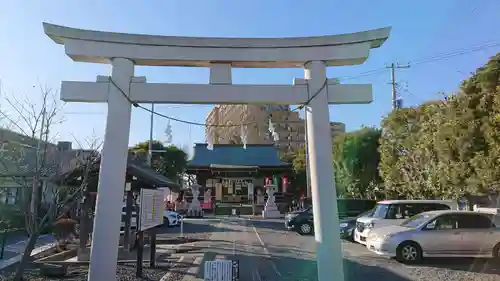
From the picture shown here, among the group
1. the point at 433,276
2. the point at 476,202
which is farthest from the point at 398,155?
the point at 433,276

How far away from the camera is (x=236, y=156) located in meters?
44.8

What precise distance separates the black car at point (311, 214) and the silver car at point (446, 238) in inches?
331

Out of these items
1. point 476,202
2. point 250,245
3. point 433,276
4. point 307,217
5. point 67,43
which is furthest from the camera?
point 307,217

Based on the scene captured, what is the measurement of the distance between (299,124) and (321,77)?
86.3 m

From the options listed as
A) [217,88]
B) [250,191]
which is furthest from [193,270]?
[250,191]

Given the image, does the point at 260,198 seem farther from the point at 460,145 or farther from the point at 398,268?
the point at 398,268

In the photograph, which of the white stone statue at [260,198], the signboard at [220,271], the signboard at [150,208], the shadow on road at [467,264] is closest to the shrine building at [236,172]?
the white stone statue at [260,198]

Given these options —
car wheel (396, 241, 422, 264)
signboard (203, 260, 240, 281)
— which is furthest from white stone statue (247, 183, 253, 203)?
signboard (203, 260, 240, 281)

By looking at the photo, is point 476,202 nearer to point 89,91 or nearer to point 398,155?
point 398,155

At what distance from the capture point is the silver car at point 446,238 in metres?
11.6

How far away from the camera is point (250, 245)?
16.1 m

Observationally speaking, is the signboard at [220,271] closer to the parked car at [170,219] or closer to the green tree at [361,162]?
the parked car at [170,219]

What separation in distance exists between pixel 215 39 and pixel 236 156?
37061mm

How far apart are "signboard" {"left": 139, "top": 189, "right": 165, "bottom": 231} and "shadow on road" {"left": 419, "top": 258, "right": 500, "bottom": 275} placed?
7264 mm
